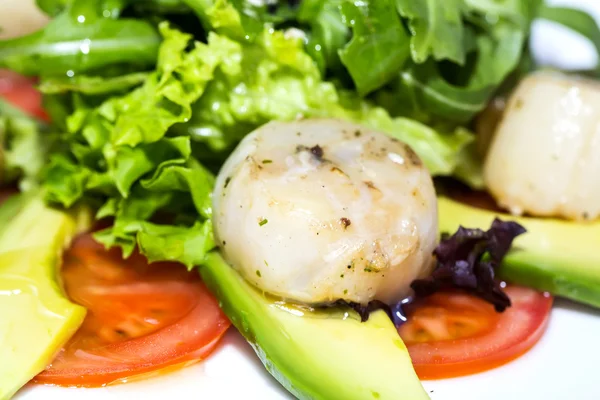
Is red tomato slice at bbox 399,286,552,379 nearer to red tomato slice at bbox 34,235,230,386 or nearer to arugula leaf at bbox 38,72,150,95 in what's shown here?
red tomato slice at bbox 34,235,230,386

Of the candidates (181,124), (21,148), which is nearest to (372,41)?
(181,124)

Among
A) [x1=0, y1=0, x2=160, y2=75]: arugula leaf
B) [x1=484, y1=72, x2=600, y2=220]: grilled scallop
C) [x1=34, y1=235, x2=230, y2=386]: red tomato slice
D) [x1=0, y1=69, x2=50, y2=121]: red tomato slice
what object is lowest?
[x1=0, y1=69, x2=50, y2=121]: red tomato slice

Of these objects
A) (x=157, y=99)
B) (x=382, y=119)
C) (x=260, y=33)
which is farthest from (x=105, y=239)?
(x=382, y=119)

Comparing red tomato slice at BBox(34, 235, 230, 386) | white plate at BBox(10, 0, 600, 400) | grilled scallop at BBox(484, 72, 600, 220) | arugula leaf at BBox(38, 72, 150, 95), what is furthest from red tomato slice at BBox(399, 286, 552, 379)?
arugula leaf at BBox(38, 72, 150, 95)

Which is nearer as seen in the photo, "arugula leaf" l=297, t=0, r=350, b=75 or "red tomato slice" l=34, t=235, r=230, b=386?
"red tomato slice" l=34, t=235, r=230, b=386

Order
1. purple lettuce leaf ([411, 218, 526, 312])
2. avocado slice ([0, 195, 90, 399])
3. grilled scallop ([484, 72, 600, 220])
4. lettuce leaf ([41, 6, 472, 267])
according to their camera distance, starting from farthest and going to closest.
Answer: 1. grilled scallop ([484, 72, 600, 220])
2. lettuce leaf ([41, 6, 472, 267])
3. purple lettuce leaf ([411, 218, 526, 312])
4. avocado slice ([0, 195, 90, 399])

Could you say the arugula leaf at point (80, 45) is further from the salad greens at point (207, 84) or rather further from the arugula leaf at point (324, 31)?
the arugula leaf at point (324, 31)

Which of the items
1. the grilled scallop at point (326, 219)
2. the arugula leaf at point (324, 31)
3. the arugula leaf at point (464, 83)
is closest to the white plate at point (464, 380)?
the grilled scallop at point (326, 219)
